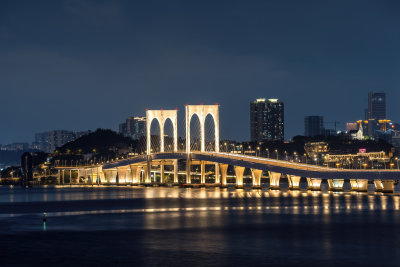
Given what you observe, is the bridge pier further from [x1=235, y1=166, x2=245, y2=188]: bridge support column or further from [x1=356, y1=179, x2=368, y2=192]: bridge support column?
[x1=356, y1=179, x2=368, y2=192]: bridge support column

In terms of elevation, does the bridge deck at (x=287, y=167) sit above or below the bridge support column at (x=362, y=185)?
above

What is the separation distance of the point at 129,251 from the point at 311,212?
84.0 feet

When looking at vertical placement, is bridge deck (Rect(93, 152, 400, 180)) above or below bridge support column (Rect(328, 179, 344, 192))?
above

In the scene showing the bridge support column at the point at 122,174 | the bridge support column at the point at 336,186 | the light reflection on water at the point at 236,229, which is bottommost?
the light reflection on water at the point at 236,229

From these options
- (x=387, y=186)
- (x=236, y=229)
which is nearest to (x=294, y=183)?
(x=387, y=186)

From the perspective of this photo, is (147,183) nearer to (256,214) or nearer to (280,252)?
(256,214)

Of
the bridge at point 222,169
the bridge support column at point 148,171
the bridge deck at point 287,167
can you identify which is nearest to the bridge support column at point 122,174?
the bridge at point 222,169

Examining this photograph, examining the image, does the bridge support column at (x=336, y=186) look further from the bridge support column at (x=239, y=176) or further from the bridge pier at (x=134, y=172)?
the bridge pier at (x=134, y=172)

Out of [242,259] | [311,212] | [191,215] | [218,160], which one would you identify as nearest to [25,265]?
[242,259]

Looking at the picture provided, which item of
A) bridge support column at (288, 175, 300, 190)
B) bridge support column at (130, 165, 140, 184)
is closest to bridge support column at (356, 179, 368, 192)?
bridge support column at (288, 175, 300, 190)

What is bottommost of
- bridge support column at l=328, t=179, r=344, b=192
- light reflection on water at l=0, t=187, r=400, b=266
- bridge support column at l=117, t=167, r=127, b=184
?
light reflection on water at l=0, t=187, r=400, b=266

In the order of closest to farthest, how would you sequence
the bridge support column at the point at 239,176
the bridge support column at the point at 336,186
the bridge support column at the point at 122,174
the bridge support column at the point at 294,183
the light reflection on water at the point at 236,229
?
the light reflection on water at the point at 236,229
the bridge support column at the point at 336,186
the bridge support column at the point at 294,183
the bridge support column at the point at 239,176
the bridge support column at the point at 122,174

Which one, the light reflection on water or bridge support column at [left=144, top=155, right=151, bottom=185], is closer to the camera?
the light reflection on water

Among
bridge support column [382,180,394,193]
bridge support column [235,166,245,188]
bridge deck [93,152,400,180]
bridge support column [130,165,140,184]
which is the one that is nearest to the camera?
bridge deck [93,152,400,180]
